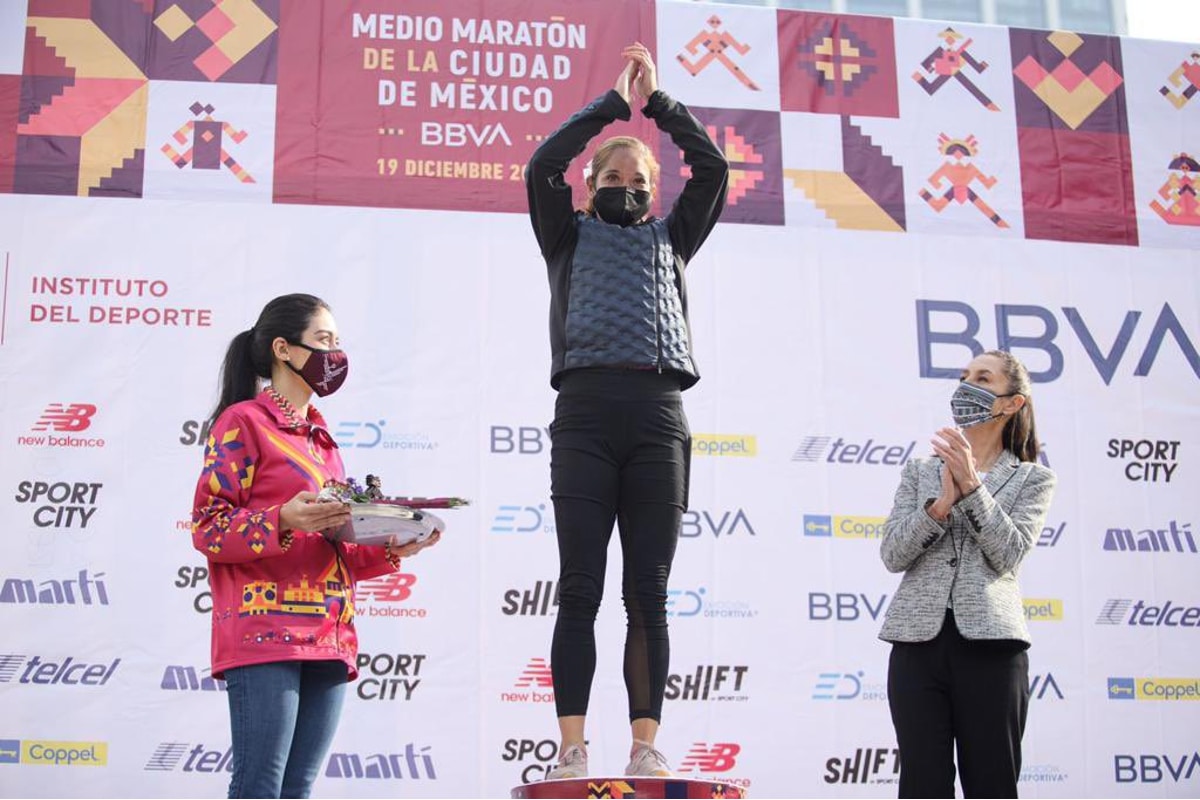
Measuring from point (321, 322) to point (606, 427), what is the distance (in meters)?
0.61

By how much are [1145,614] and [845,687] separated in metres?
1.27

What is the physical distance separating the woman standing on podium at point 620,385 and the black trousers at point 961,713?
1.71ft

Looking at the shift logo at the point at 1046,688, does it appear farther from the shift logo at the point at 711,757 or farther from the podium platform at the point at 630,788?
the podium platform at the point at 630,788

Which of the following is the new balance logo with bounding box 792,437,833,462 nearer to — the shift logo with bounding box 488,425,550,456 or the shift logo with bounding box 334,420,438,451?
the shift logo with bounding box 488,425,550,456

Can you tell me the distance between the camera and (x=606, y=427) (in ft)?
9.02

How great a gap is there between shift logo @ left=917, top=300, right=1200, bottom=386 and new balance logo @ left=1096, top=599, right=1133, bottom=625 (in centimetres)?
88

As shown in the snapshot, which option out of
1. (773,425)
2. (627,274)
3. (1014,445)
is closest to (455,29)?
(773,425)

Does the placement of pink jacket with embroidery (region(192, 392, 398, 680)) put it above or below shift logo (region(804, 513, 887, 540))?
below

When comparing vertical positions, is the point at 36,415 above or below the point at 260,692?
above

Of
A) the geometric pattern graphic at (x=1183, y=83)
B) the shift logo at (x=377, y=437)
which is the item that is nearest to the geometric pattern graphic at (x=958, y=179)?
the geometric pattern graphic at (x=1183, y=83)

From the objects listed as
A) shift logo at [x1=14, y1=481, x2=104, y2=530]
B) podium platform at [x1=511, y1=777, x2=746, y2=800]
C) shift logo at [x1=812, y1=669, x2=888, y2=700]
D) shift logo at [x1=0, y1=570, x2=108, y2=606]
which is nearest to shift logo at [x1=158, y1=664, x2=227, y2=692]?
shift logo at [x1=0, y1=570, x2=108, y2=606]

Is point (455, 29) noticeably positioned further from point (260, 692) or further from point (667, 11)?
point (260, 692)

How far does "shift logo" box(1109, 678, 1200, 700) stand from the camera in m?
5.18

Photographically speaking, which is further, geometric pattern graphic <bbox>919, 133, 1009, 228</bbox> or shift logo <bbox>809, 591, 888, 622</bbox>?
geometric pattern graphic <bbox>919, 133, 1009, 228</bbox>
